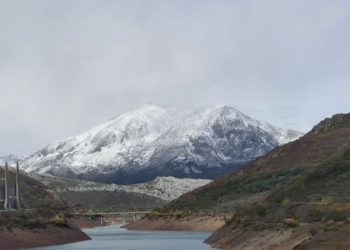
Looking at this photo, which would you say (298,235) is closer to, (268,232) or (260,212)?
(268,232)

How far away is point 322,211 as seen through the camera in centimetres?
9456

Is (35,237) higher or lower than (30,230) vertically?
lower

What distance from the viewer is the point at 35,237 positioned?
13425 centimetres

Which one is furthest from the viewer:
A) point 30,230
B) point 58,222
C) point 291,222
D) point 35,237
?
point 58,222

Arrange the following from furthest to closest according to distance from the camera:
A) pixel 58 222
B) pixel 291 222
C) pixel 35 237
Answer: pixel 58 222 < pixel 35 237 < pixel 291 222

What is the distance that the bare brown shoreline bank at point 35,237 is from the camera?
410 feet

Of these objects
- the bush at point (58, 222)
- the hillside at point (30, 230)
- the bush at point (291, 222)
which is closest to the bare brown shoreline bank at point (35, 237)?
the hillside at point (30, 230)

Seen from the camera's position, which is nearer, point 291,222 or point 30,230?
point 291,222

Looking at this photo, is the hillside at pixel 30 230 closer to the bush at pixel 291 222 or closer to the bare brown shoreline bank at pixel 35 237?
the bare brown shoreline bank at pixel 35 237

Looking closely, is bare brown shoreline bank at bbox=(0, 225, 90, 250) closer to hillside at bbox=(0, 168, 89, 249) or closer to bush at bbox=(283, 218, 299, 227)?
hillside at bbox=(0, 168, 89, 249)

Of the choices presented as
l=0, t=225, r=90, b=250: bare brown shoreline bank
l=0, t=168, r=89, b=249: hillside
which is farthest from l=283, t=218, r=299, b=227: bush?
l=0, t=168, r=89, b=249: hillside

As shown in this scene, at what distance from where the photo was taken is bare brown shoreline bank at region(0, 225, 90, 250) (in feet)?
410

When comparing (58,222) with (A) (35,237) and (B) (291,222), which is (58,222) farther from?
(B) (291,222)

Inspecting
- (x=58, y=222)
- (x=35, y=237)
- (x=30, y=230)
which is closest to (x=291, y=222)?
(x=35, y=237)
